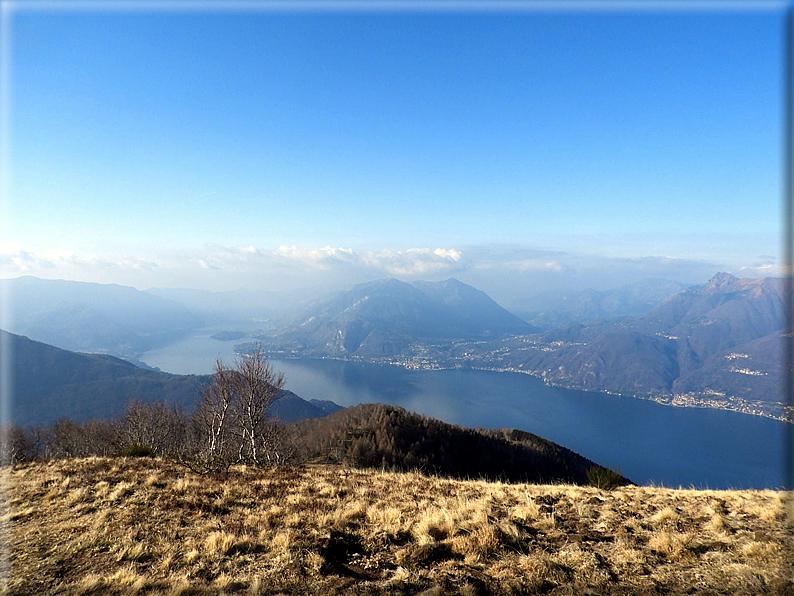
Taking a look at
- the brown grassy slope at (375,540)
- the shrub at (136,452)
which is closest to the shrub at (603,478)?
the brown grassy slope at (375,540)

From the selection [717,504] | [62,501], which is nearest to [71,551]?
[62,501]

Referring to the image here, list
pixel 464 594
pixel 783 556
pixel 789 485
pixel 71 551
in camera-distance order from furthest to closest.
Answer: pixel 71 551 → pixel 783 556 → pixel 464 594 → pixel 789 485

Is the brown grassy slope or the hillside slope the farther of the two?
the hillside slope

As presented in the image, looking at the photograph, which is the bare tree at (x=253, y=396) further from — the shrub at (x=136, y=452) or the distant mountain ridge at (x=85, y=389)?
the distant mountain ridge at (x=85, y=389)

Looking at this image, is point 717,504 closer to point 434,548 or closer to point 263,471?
point 434,548

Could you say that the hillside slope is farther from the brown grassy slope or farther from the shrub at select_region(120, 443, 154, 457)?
the brown grassy slope

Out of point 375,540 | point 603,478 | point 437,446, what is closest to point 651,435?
point 437,446

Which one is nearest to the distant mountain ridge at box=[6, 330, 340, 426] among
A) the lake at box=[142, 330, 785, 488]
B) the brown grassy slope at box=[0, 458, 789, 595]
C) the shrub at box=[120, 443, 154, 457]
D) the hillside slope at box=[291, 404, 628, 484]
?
the lake at box=[142, 330, 785, 488]
